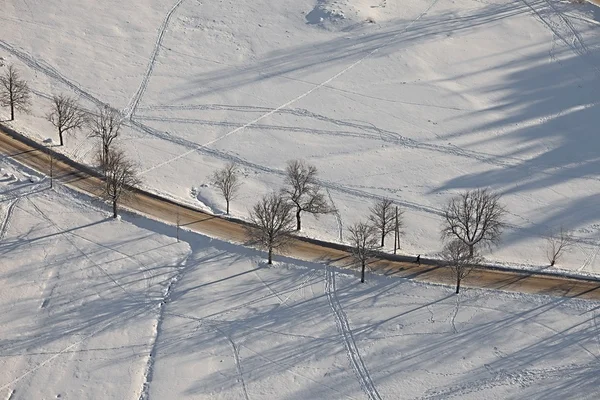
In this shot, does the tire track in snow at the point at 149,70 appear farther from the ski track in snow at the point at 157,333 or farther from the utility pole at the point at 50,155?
the ski track in snow at the point at 157,333

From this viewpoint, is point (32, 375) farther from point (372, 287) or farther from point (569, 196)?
point (569, 196)

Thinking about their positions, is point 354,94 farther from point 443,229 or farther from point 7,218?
point 7,218

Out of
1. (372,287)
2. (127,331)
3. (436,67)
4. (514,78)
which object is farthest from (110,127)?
(514,78)

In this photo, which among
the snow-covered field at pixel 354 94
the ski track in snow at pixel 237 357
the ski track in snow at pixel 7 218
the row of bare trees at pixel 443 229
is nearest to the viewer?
the ski track in snow at pixel 237 357

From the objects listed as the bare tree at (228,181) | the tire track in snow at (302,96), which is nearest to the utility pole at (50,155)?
the tire track in snow at (302,96)

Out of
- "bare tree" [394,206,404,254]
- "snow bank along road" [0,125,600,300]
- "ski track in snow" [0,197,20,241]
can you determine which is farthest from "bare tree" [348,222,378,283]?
"ski track in snow" [0,197,20,241]

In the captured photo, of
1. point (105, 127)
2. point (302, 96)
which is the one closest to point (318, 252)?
point (105, 127)
